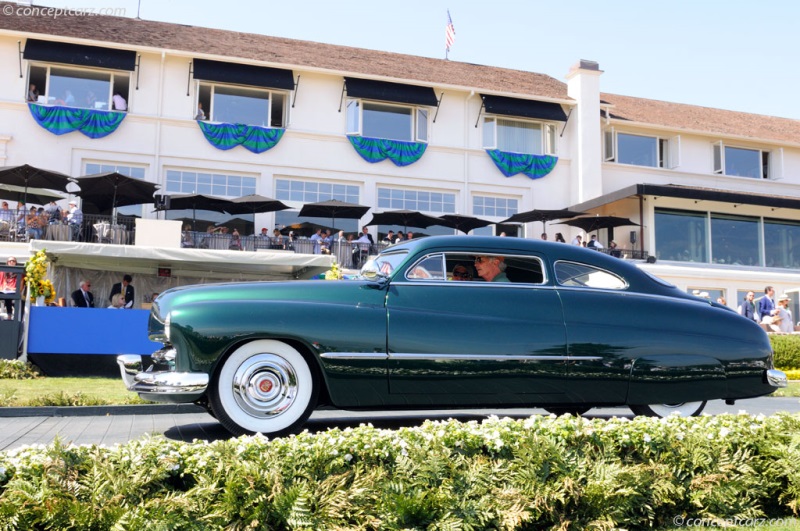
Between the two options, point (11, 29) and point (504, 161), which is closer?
point (11, 29)

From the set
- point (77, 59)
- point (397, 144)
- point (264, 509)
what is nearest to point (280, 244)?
point (397, 144)

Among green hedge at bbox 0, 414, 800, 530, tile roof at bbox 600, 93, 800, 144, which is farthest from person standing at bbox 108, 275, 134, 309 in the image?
tile roof at bbox 600, 93, 800, 144

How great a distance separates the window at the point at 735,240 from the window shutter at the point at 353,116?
15308 mm

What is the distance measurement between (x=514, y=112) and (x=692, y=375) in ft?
79.7

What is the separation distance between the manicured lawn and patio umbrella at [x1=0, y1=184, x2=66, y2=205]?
10.8 meters

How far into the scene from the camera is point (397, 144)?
27625 millimetres

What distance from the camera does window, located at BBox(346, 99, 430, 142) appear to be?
27.9 meters

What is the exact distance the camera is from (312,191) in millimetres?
26875

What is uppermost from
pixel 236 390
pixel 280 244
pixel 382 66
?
pixel 382 66

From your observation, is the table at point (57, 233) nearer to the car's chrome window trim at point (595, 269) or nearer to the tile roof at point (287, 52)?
the tile roof at point (287, 52)

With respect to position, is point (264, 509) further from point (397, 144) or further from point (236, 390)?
point (397, 144)

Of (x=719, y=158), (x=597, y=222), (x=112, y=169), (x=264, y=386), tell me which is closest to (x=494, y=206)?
(x=597, y=222)

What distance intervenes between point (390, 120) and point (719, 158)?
15130mm

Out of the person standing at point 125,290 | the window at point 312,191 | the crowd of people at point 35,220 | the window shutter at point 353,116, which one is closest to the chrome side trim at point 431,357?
the person standing at point 125,290
